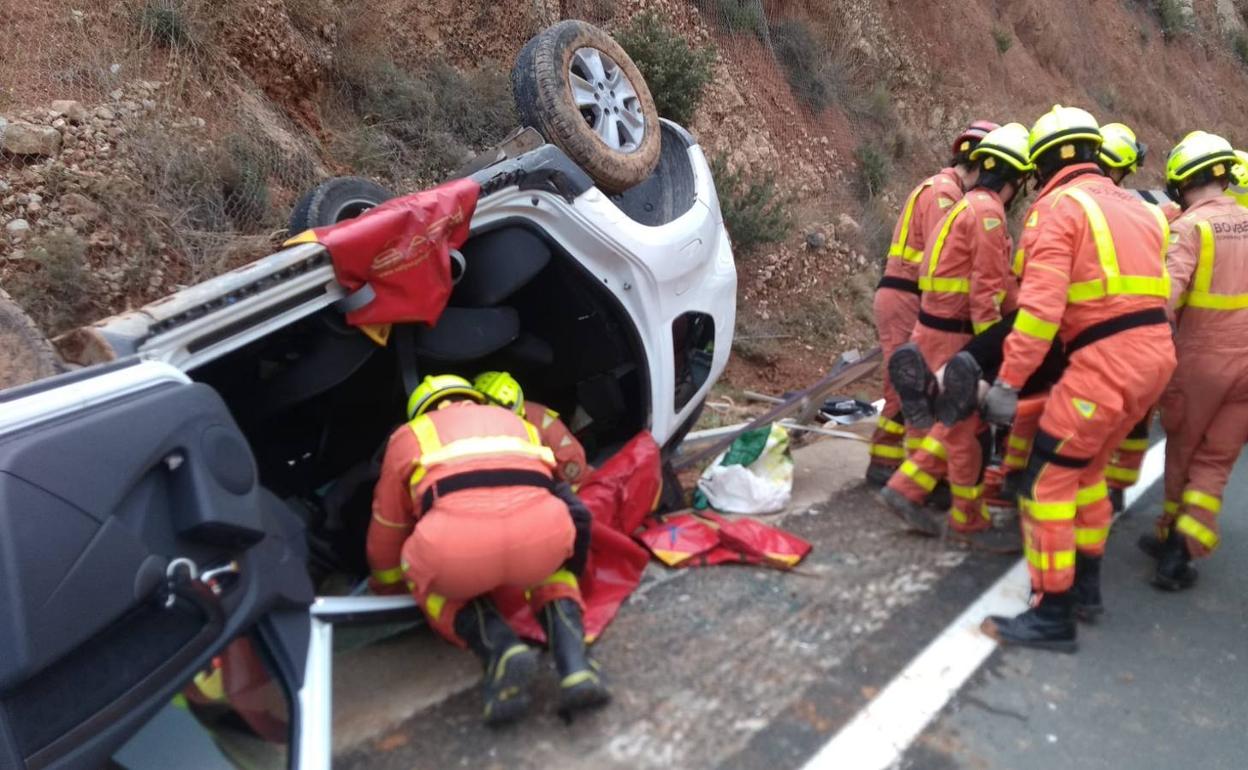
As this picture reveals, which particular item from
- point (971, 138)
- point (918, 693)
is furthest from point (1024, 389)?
point (971, 138)

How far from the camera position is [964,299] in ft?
15.2

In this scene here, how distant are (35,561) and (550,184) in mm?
2274

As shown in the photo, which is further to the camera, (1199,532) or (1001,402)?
(1199,532)

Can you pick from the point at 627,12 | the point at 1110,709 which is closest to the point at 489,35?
the point at 627,12

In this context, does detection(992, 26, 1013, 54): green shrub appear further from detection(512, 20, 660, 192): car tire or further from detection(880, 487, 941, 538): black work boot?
detection(880, 487, 941, 538): black work boot

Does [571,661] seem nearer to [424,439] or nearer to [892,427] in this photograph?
[424,439]

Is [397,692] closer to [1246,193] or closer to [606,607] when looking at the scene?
[606,607]

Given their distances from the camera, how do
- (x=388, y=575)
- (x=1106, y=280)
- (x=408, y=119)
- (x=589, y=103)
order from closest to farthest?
(x=388, y=575) → (x=1106, y=280) → (x=589, y=103) → (x=408, y=119)

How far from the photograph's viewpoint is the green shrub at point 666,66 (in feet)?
28.6

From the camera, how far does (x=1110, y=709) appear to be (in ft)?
10.1

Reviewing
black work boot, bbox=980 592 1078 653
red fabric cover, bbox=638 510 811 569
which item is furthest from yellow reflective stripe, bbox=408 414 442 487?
black work boot, bbox=980 592 1078 653

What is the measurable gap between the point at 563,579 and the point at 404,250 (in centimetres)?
120

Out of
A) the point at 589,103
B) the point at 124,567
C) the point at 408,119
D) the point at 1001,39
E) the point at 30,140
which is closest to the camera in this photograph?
the point at 124,567

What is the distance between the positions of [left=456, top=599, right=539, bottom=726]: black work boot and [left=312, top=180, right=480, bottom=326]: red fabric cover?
38.9 inches
